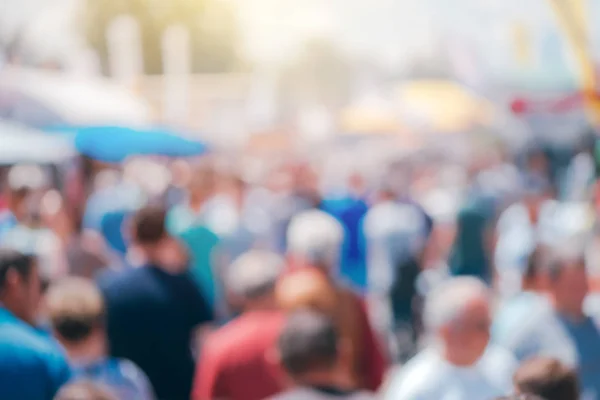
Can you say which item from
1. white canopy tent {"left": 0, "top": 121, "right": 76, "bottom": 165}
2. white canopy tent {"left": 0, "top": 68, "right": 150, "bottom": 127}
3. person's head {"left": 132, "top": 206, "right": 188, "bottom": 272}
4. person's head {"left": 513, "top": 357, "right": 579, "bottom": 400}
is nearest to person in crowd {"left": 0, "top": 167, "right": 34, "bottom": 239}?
person's head {"left": 132, "top": 206, "right": 188, "bottom": 272}

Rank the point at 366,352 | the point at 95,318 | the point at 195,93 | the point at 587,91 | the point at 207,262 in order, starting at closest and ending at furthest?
the point at 95,318 < the point at 366,352 < the point at 207,262 < the point at 587,91 < the point at 195,93

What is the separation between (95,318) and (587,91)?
18.3 feet

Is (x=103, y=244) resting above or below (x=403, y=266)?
above

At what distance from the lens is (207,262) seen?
5.69 m

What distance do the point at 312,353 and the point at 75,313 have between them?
2.61ft

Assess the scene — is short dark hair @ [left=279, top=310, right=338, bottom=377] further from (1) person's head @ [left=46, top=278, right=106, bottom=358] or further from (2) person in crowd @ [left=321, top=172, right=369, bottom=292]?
(2) person in crowd @ [left=321, top=172, right=369, bottom=292]

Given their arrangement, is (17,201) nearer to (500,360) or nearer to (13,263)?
(13,263)

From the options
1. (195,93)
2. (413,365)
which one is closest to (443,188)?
(413,365)

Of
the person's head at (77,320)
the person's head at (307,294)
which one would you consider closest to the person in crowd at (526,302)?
the person's head at (307,294)

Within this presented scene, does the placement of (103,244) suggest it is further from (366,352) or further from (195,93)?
(195,93)

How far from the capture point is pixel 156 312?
163 inches

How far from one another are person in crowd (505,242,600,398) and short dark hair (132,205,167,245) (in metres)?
1.55

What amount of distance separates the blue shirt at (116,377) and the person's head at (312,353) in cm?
48

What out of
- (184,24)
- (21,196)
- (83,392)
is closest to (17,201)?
(21,196)
